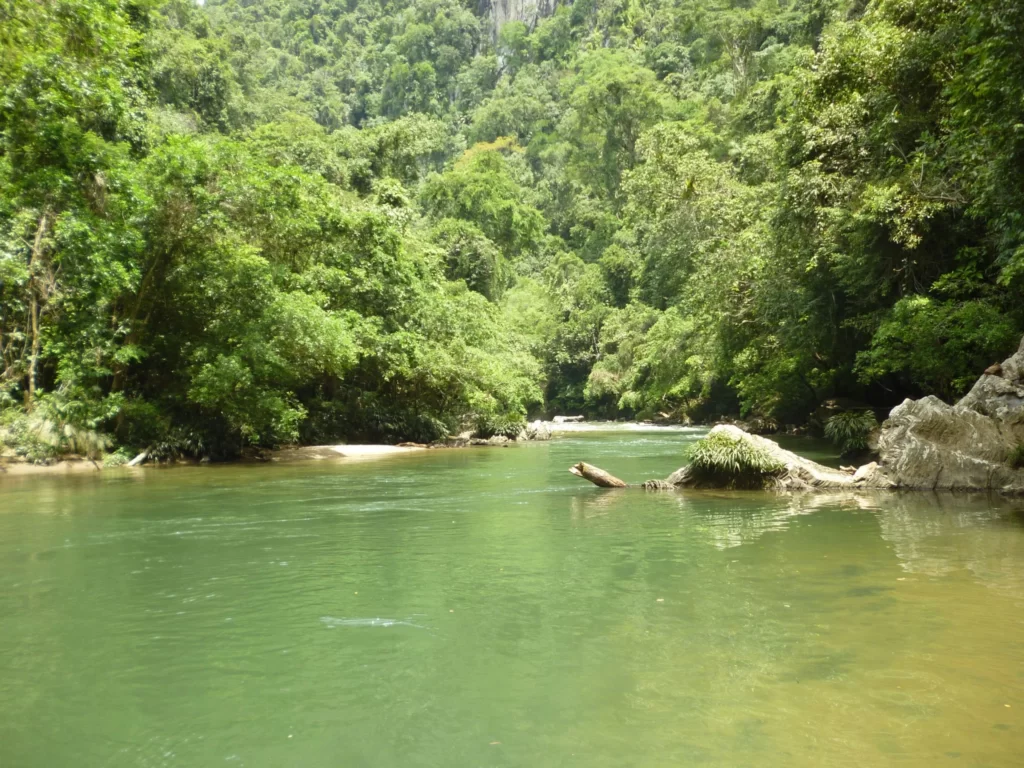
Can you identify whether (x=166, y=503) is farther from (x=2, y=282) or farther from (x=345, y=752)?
(x=345, y=752)

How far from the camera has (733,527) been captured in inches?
385

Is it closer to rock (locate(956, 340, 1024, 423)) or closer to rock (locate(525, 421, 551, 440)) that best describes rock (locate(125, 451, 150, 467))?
rock (locate(525, 421, 551, 440))

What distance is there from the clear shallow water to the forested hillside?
24.6ft

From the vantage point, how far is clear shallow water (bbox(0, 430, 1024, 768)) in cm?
383

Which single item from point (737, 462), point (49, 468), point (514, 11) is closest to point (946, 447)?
point (737, 462)

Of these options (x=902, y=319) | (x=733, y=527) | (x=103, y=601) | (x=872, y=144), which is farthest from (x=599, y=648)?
(x=872, y=144)

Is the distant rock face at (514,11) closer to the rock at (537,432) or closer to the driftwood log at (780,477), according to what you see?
the rock at (537,432)

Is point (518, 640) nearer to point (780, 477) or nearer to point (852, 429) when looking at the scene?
point (780, 477)

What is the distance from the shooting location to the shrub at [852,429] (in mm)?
19062

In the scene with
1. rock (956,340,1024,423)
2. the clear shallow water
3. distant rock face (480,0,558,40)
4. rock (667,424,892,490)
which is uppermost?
distant rock face (480,0,558,40)

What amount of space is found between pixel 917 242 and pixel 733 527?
10035mm

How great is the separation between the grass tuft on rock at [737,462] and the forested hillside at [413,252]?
465 centimetres

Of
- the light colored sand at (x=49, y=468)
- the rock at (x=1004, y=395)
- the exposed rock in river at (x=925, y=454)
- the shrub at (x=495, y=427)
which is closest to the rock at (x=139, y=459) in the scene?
the light colored sand at (x=49, y=468)

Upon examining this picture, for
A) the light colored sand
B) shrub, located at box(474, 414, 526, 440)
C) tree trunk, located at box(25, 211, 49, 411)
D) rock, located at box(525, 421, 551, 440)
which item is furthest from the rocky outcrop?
rock, located at box(525, 421, 551, 440)
